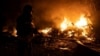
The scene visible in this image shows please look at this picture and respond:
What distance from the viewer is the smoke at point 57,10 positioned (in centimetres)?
2253

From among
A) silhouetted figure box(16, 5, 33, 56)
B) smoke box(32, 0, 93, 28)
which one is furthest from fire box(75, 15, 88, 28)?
silhouetted figure box(16, 5, 33, 56)

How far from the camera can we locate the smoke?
22.5 meters

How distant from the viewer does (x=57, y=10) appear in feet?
76.8

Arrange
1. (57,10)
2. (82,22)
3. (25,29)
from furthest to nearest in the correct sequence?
(57,10)
(82,22)
(25,29)

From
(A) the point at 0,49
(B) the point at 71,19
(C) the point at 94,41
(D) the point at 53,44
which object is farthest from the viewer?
(B) the point at 71,19

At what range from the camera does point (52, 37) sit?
17.9 m

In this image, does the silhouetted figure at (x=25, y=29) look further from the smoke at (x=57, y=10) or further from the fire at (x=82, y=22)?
the smoke at (x=57, y=10)

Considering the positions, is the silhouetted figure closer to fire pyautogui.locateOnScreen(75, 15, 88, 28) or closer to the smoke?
fire pyautogui.locateOnScreen(75, 15, 88, 28)

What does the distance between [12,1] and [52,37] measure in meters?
7.10

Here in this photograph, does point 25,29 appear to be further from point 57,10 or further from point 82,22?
point 57,10

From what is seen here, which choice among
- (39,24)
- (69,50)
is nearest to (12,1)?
(39,24)

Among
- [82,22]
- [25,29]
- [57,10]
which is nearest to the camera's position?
[25,29]

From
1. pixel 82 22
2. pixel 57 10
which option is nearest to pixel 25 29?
pixel 82 22

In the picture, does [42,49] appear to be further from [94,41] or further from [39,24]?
[39,24]
